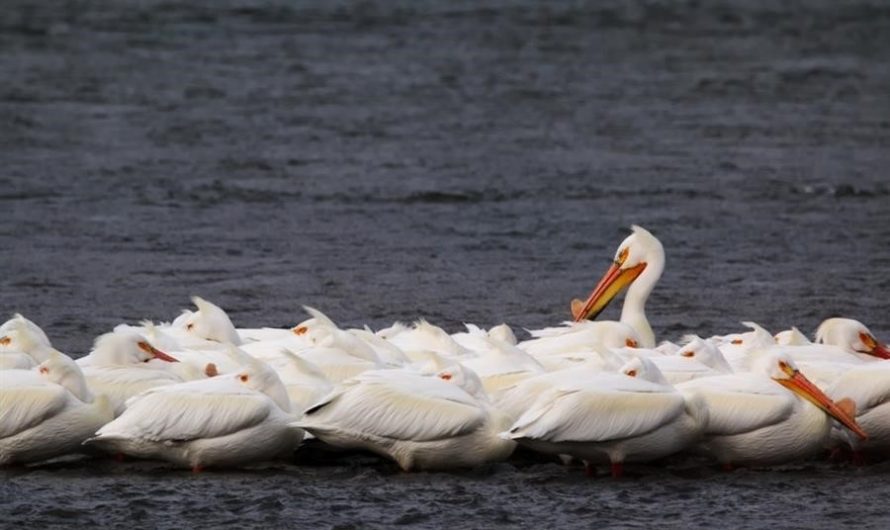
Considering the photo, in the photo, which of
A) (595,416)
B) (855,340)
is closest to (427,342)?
(595,416)

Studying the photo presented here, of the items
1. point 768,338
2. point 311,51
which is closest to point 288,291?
point 768,338

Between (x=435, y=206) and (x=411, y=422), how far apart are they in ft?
24.4

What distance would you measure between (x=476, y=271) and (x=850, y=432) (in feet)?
15.8

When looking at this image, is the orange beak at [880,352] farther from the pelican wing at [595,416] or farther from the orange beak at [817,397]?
the pelican wing at [595,416]

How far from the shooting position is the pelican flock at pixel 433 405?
7375 millimetres

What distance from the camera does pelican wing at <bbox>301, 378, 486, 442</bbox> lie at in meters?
7.38

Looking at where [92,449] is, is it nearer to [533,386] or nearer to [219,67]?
[533,386]

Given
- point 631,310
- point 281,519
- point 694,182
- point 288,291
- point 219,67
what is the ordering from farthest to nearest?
1. point 219,67
2. point 694,182
3. point 288,291
4. point 631,310
5. point 281,519

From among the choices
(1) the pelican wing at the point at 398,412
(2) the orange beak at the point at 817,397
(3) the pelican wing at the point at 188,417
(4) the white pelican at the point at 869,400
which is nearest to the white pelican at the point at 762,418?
(2) the orange beak at the point at 817,397

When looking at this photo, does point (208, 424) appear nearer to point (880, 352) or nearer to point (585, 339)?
point (585, 339)

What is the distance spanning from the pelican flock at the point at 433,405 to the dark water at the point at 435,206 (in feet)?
0.41

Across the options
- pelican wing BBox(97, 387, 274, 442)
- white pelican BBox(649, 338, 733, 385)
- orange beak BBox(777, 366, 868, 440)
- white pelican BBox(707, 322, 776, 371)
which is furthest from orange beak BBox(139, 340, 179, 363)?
orange beak BBox(777, 366, 868, 440)

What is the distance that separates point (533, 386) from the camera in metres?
7.73

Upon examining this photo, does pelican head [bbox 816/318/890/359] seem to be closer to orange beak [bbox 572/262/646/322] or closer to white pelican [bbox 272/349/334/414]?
orange beak [bbox 572/262/646/322]
